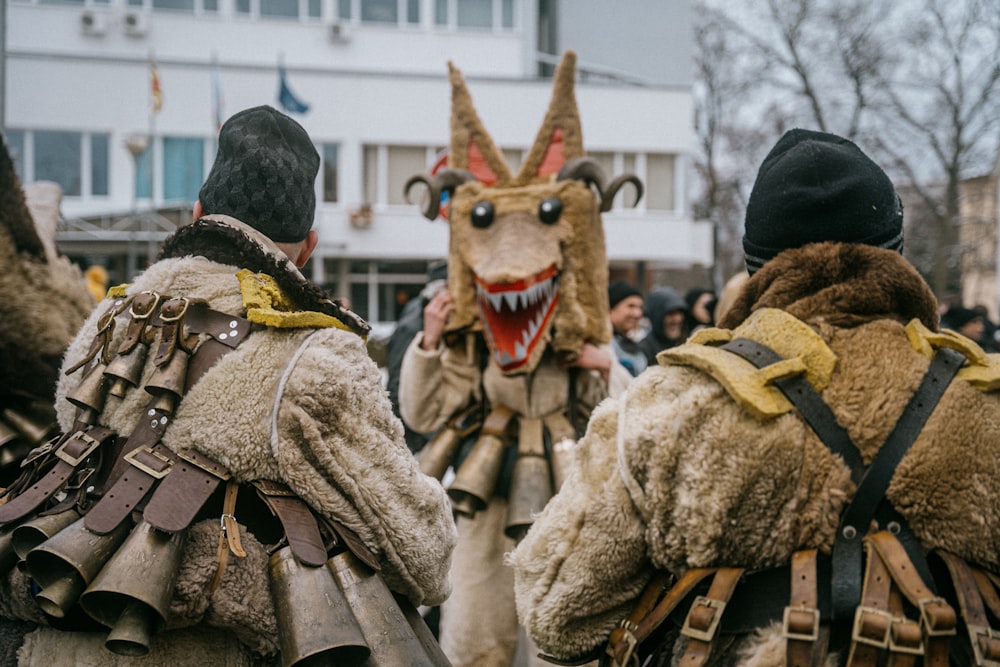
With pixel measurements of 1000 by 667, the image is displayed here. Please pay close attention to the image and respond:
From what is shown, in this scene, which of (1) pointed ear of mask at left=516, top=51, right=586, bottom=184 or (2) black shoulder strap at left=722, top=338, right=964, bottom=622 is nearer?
(2) black shoulder strap at left=722, top=338, right=964, bottom=622

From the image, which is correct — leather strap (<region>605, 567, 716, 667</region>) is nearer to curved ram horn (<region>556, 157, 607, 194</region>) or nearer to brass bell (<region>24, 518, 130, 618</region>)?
brass bell (<region>24, 518, 130, 618</region>)

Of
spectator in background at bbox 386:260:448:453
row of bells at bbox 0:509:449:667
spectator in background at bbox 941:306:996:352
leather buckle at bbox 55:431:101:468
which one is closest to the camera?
row of bells at bbox 0:509:449:667

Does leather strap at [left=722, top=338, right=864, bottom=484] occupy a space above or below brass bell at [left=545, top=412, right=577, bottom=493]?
above

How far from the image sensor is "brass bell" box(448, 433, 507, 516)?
4039 mm

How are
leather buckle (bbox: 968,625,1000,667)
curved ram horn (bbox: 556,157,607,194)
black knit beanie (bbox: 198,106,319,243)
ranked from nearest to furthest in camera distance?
leather buckle (bbox: 968,625,1000,667) < black knit beanie (bbox: 198,106,319,243) < curved ram horn (bbox: 556,157,607,194)

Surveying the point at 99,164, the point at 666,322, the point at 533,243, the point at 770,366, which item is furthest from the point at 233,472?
the point at 99,164

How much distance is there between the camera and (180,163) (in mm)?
22672

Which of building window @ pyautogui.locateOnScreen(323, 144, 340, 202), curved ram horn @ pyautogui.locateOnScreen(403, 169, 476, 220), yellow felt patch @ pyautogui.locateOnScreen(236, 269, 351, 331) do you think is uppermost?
building window @ pyautogui.locateOnScreen(323, 144, 340, 202)

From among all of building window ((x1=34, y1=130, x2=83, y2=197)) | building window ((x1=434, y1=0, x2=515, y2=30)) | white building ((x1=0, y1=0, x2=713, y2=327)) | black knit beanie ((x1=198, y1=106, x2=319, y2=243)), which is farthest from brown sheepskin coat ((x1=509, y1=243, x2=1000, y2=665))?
building window ((x1=434, y1=0, x2=515, y2=30))

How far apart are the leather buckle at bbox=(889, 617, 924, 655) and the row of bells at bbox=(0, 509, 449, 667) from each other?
96cm

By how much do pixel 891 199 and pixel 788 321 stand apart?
0.40m

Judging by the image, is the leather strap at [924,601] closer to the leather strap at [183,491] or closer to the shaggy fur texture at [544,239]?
the leather strap at [183,491]

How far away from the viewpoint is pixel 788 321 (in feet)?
6.54

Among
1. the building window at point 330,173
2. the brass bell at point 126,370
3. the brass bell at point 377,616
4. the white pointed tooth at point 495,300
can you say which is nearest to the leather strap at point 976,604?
the brass bell at point 377,616
